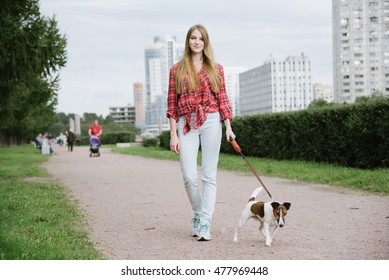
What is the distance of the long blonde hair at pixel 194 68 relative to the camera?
5.54 metres

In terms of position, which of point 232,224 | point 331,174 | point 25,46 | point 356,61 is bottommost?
point 232,224

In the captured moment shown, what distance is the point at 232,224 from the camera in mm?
6688

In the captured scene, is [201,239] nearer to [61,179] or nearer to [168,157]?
[61,179]

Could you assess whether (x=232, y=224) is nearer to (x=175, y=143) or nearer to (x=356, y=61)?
(x=175, y=143)

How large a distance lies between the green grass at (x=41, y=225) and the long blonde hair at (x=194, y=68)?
6.22ft

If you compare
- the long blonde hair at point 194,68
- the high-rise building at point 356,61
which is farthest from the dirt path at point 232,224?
the high-rise building at point 356,61

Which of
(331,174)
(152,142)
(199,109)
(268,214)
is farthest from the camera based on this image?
(152,142)

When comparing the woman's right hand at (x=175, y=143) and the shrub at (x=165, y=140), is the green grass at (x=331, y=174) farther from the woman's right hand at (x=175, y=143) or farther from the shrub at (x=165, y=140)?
the shrub at (x=165, y=140)

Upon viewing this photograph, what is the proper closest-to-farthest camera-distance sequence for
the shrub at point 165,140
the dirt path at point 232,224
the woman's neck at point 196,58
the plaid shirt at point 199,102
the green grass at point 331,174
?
the dirt path at point 232,224 < the plaid shirt at point 199,102 < the woman's neck at point 196,58 < the green grass at point 331,174 < the shrub at point 165,140

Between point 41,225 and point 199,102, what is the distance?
8.32ft

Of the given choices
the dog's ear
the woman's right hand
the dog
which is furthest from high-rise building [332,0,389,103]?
the dog's ear

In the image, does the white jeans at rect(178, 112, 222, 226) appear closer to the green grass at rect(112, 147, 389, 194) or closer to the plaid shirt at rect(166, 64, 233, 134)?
the plaid shirt at rect(166, 64, 233, 134)

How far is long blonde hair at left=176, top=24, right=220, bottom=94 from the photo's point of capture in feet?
18.2

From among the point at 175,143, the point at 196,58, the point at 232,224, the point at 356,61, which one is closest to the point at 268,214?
the point at 175,143
